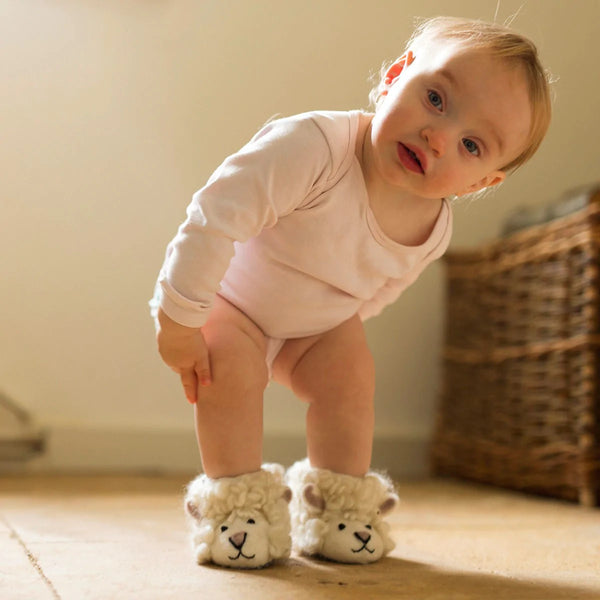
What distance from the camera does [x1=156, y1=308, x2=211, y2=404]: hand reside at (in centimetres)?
85

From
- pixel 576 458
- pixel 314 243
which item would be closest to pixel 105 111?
pixel 314 243

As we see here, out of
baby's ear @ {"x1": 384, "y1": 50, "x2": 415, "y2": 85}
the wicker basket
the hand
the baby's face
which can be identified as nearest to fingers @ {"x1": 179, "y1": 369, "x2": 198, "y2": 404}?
the hand

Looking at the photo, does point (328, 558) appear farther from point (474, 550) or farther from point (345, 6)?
point (345, 6)

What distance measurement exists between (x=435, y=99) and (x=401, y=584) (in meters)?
0.47

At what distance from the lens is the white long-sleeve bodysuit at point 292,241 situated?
825 mm

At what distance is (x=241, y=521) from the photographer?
33.3 inches

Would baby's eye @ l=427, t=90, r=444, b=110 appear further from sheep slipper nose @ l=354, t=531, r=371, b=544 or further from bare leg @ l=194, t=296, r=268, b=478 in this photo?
sheep slipper nose @ l=354, t=531, r=371, b=544

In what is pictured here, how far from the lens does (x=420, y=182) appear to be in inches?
34.7

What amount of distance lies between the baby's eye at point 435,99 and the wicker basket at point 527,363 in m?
0.64

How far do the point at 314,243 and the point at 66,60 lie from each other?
98cm

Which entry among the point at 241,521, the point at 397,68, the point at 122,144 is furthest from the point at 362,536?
the point at 122,144

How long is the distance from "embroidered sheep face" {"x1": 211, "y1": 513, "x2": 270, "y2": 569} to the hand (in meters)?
0.13

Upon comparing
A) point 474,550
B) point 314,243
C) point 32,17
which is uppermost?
point 32,17

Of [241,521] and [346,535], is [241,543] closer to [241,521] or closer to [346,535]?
[241,521]
